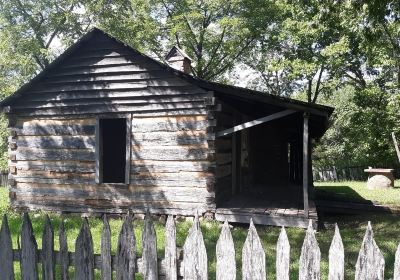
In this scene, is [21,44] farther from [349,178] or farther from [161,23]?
[349,178]

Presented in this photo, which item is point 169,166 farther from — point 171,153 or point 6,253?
point 6,253

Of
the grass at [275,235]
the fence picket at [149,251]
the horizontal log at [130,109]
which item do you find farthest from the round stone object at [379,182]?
the fence picket at [149,251]

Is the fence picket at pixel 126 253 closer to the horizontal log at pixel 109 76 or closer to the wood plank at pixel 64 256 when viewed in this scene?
the wood plank at pixel 64 256

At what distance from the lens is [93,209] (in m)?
11.3

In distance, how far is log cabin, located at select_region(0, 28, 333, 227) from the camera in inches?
409

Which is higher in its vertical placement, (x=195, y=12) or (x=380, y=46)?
(x=195, y=12)

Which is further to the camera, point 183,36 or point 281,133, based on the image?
point 183,36

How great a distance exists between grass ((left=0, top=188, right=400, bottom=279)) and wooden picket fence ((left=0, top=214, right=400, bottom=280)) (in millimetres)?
3247

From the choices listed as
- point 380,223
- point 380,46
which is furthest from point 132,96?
point 380,46

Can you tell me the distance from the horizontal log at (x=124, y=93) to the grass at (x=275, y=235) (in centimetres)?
351

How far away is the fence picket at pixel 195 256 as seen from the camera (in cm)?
309

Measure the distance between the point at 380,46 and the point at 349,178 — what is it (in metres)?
15.1

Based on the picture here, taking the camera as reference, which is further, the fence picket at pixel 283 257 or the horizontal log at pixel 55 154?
the horizontal log at pixel 55 154

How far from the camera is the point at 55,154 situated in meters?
→ 11.7
